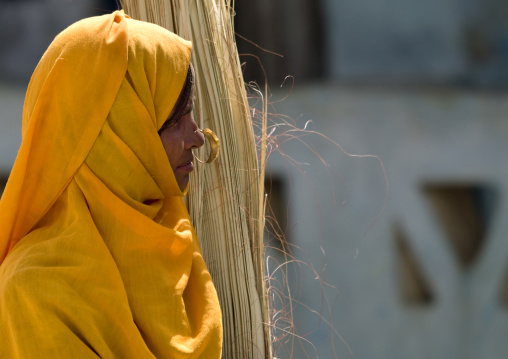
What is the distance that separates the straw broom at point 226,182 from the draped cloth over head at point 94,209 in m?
0.23

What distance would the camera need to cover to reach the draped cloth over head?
3.03ft

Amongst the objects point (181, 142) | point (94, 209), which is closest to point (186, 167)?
point (181, 142)

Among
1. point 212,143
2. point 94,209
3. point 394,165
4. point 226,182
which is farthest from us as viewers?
point 394,165

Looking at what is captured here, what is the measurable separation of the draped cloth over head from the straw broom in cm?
23

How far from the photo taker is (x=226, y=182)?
127cm

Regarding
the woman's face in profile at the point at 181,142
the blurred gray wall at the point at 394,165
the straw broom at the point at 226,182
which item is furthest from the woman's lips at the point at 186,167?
the blurred gray wall at the point at 394,165

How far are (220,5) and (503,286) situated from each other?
211cm

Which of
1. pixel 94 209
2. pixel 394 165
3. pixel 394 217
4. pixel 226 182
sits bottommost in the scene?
pixel 394 217

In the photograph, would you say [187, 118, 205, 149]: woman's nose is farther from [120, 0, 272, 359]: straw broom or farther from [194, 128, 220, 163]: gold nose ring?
[120, 0, 272, 359]: straw broom

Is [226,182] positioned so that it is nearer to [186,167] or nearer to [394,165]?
[186,167]

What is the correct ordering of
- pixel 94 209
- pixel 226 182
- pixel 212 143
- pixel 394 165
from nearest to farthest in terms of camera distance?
pixel 94 209 < pixel 212 143 < pixel 226 182 < pixel 394 165

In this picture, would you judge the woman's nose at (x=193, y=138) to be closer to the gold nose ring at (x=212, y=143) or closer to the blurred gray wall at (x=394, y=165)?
the gold nose ring at (x=212, y=143)

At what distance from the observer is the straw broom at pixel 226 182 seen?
1240mm

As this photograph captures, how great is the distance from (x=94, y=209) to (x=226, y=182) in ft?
1.12
